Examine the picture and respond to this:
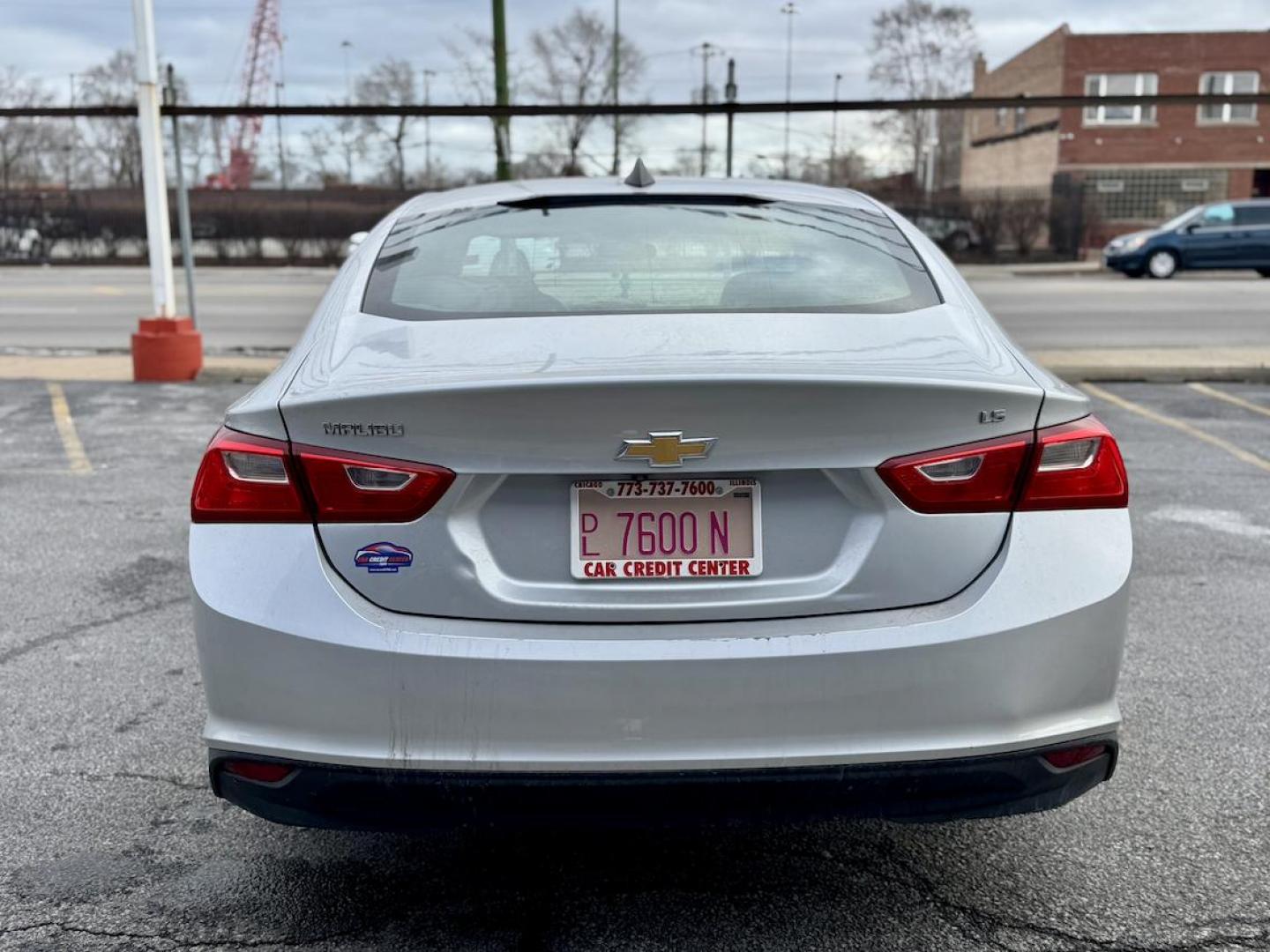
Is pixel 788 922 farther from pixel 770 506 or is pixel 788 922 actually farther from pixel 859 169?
pixel 859 169

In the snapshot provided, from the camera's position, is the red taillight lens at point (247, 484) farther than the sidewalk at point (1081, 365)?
No

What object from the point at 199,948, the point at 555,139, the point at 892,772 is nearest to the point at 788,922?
the point at 892,772

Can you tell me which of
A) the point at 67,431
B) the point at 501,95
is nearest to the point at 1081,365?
the point at 501,95

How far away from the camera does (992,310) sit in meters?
18.8

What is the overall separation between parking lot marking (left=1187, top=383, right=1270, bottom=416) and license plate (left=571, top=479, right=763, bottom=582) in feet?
27.3

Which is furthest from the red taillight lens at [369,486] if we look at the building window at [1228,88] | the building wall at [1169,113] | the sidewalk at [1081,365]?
the building window at [1228,88]

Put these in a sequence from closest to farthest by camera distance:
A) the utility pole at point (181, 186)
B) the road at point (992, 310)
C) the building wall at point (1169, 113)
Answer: the utility pole at point (181, 186) → the road at point (992, 310) → the building wall at point (1169, 113)

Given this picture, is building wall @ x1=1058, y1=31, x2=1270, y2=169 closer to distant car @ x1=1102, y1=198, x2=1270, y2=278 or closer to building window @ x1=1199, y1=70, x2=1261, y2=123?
building window @ x1=1199, y1=70, x2=1261, y2=123

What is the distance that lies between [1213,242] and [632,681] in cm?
2987

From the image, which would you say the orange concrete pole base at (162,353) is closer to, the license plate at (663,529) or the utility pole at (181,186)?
the utility pole at (181,186)

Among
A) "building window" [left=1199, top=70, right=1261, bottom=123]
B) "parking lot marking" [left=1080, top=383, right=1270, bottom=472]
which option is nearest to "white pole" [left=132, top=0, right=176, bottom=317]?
"parking lot marking" [left=1080, top=383, right=1270, bottom=472]

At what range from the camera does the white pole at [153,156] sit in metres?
10.5

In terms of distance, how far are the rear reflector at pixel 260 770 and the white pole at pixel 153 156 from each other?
9116mm

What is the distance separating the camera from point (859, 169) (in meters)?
64.1
